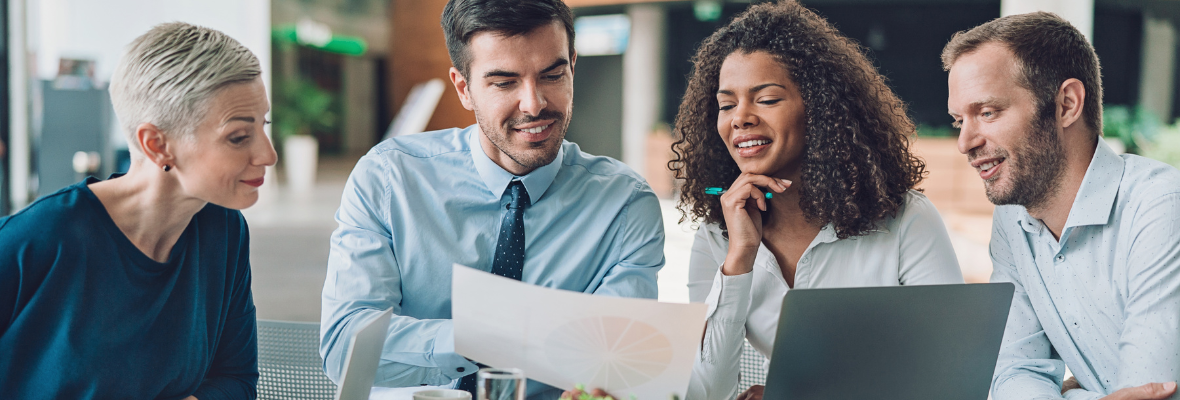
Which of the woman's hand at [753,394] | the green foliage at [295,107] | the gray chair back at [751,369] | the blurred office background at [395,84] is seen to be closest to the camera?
the woman's hand at [753,394]

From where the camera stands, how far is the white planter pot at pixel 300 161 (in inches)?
500

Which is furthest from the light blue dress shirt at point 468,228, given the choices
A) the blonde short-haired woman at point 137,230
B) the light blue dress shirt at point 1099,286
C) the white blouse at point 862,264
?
the light blue dress shirt at point 1099,286

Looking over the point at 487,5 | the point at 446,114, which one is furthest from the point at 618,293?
the point at 446,114

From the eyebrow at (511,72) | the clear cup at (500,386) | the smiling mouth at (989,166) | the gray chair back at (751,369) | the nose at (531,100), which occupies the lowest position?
the gray chair back at (751,369)

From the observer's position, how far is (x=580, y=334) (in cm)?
114

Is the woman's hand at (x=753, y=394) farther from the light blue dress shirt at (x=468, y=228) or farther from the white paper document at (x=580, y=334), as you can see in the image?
the white paper document at (x=580, y=334)

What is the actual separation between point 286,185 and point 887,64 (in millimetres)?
10065

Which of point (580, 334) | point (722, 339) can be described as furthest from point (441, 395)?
point (722, 339)

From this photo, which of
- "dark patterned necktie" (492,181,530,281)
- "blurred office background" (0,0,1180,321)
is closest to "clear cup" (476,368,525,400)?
"dark patterned necktie" (492,181,530,281)

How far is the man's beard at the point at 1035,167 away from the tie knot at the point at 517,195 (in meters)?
0.98

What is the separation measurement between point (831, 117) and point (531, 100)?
2.18 ft

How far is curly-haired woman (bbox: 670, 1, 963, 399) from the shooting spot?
179 cm

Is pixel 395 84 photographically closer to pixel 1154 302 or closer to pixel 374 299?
pixel 374 299

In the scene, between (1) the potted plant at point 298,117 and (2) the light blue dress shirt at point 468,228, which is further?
(1) the potted plant at point 298,117
